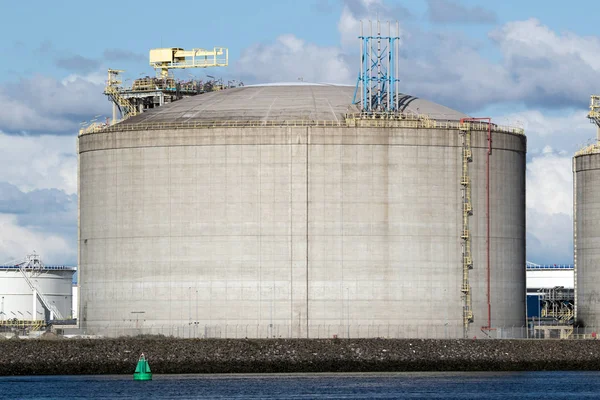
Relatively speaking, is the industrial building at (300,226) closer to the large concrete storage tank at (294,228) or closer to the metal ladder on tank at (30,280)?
the large concrete storage tank at (294,228)

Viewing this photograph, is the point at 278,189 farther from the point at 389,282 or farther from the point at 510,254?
the point at 510,254

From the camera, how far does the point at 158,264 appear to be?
10706 cm

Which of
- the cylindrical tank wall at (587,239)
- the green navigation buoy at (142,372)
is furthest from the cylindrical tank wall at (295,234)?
the cylindrical tank wall at (587,239)

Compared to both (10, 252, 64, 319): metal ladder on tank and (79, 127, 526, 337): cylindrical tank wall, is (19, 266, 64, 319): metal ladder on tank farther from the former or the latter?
(79, 127, 526, 337): cylindrical tank wall

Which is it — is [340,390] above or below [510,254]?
below

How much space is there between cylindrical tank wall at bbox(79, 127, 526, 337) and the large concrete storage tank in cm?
8

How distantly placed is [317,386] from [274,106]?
77.8 ft

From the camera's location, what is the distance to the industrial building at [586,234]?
121 meters

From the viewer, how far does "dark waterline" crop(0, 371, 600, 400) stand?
86.9 meters

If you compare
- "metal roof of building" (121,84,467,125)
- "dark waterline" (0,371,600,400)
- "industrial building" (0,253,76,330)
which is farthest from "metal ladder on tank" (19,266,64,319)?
"dark waterline" (0,371,600,400)

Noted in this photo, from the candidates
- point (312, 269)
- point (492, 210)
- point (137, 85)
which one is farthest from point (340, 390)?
point (137, 85)

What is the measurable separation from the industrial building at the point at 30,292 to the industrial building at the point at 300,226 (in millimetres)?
33840

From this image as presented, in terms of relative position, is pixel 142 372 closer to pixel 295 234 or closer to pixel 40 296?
pixel 295 234

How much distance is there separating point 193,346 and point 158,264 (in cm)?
694
